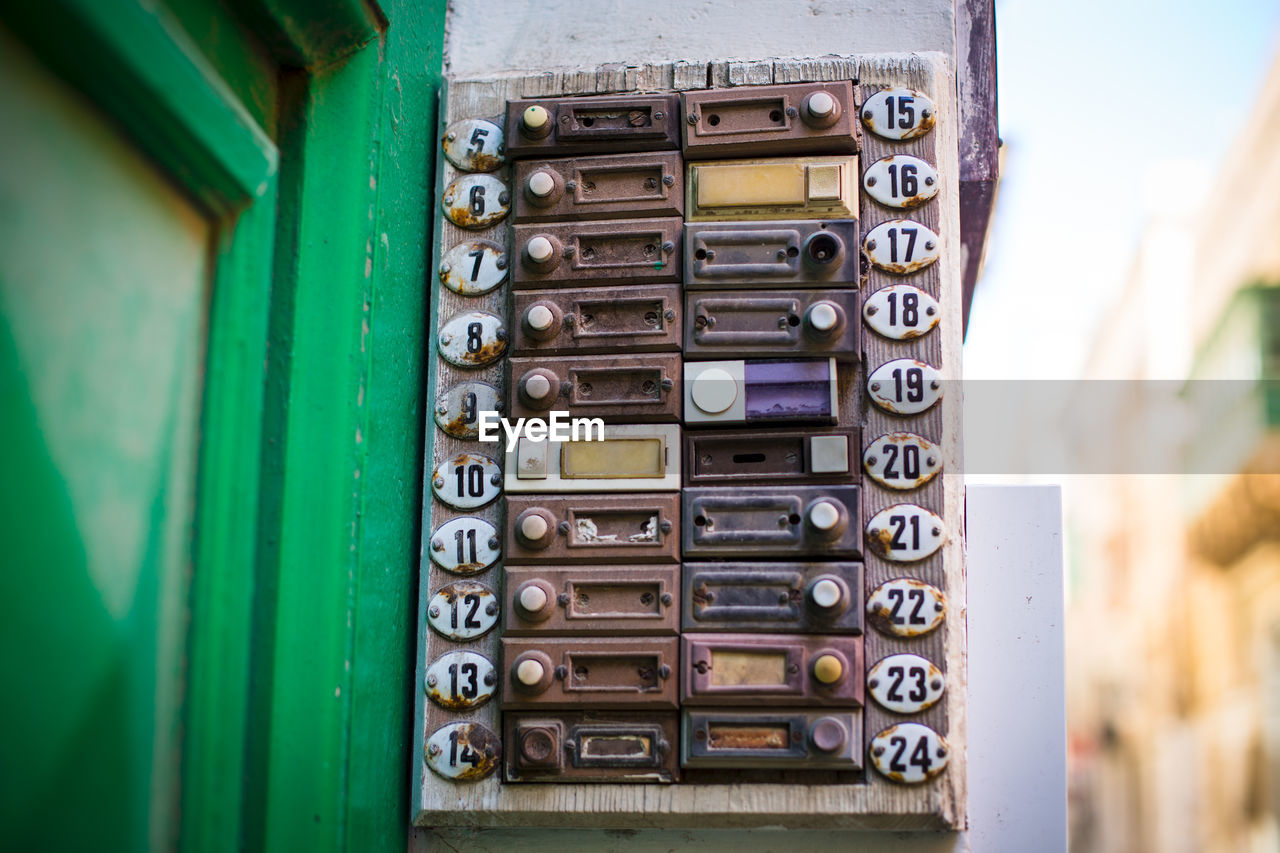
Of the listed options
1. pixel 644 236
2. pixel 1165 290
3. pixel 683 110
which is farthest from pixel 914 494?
pixel 1165 290

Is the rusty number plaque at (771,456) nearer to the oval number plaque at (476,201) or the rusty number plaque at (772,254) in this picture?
the rusty number plaque at (772,254)

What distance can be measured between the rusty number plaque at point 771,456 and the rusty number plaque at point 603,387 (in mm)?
78

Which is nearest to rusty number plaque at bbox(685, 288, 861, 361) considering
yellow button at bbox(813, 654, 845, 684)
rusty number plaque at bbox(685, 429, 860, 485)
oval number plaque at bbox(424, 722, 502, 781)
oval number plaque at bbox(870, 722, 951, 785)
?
rusty number plaque at bbox(685, 429, 860, 485)

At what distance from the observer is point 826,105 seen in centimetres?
179

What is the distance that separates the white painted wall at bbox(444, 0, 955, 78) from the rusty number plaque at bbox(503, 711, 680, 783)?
1139 mm

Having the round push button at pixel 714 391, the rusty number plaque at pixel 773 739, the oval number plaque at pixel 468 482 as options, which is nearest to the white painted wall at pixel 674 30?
the round push button at pixel 714 391

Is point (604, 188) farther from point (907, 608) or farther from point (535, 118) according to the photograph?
point (907, 608)

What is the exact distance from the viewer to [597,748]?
1.66 meters

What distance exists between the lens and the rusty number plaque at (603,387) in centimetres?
175

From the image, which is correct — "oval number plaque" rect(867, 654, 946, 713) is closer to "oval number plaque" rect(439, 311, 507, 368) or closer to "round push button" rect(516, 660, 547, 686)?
"round push button" rect(516, 660, 547, 686)

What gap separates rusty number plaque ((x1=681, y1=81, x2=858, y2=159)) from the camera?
5.90 feet

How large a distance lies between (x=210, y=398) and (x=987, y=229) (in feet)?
5.20

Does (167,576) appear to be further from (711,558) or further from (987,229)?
(987,229)

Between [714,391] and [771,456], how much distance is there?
0.14 meters
